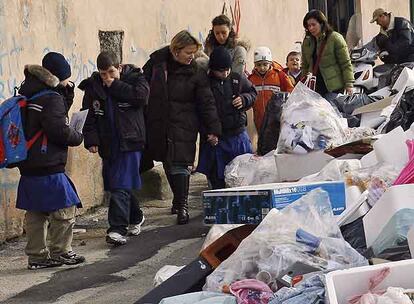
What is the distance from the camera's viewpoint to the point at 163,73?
8.16m

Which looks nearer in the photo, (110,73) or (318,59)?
(110,73)

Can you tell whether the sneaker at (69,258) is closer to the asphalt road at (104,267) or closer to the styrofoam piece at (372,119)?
the asphalt road at (104,267)

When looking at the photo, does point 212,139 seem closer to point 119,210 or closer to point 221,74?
point 221,74

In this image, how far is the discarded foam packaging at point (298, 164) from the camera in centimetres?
687

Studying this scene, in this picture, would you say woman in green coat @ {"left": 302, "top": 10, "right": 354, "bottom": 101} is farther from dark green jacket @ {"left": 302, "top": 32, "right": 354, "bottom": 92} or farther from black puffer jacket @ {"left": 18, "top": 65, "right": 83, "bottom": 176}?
black puffer jacket @ {"left": 18, "top": 65, "right": 83, "bottom": 176}

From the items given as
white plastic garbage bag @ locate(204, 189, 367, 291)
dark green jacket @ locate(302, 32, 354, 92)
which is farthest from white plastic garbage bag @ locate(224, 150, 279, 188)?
white plastic garbage bag @ locate(204, 189, 367, 291)

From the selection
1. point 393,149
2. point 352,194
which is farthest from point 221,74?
point 352,194

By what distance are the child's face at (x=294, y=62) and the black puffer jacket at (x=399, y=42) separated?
1.18 m

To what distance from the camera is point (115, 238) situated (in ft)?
25.2

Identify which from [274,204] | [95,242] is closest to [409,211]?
[274,204]

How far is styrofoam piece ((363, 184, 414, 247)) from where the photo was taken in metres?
4.44

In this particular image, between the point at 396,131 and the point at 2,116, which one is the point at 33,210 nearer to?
the point at 2,116

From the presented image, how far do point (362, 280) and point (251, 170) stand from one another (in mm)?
4074

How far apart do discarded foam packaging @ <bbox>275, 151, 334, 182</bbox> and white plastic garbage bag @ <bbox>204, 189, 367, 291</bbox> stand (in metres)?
2.15
